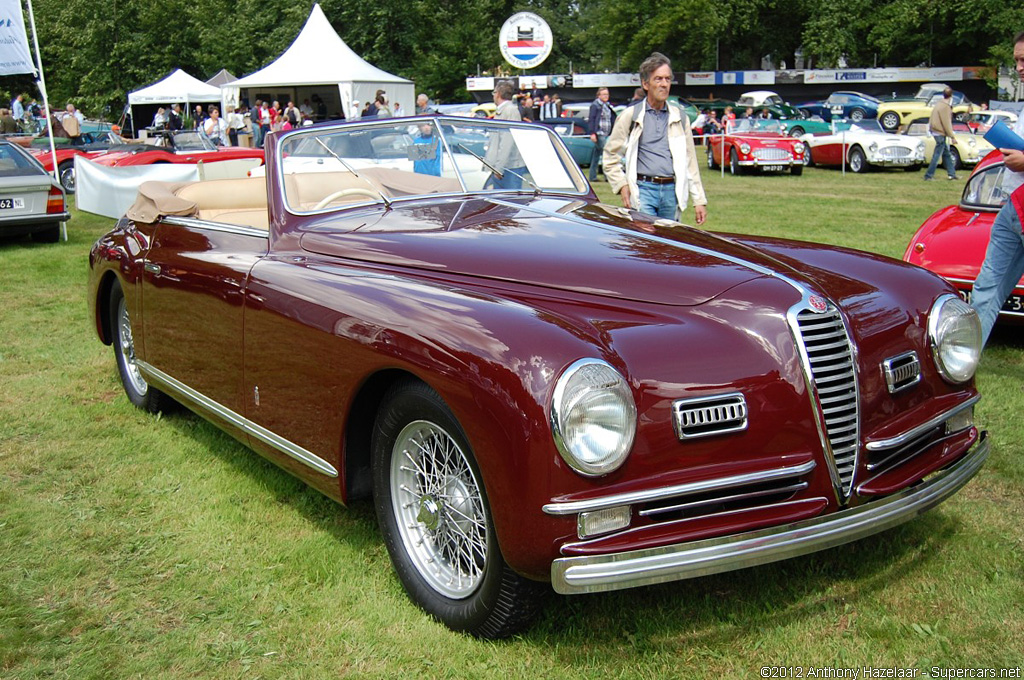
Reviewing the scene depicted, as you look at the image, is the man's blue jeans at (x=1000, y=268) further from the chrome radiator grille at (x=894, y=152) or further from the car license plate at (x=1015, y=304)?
the chrome radiator grille at (x=894, y=152)

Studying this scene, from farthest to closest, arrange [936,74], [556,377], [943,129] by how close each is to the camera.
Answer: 1. [936,74]
2. [943,129]
3. [556,377]

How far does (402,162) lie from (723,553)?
2562mm

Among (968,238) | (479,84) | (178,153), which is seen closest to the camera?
(968,238)

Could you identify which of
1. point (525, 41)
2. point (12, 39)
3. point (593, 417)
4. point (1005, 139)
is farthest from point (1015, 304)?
point (525, 41)

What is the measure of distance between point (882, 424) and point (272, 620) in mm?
2091

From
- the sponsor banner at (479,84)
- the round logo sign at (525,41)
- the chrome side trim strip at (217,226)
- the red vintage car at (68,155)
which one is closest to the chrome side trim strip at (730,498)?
the chrome side trim strip at (217,226)

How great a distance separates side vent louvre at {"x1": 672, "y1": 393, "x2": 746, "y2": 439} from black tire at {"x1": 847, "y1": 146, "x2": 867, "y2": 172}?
19.4 m

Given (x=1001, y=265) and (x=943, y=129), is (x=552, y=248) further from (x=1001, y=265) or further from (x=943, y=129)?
(x=943, y=129)

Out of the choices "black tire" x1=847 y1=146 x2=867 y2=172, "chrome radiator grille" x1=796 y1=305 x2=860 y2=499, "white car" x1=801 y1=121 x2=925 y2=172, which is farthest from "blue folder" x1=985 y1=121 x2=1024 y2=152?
"black tire" x1=847 y1=146 x2=867 y2=172

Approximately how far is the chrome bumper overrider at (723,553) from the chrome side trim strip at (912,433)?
0.51 ft

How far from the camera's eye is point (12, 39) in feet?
40.3

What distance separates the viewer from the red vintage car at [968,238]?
6.13 m

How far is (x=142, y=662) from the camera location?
2.95 metres

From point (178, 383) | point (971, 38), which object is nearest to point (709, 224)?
point (178, 383)
